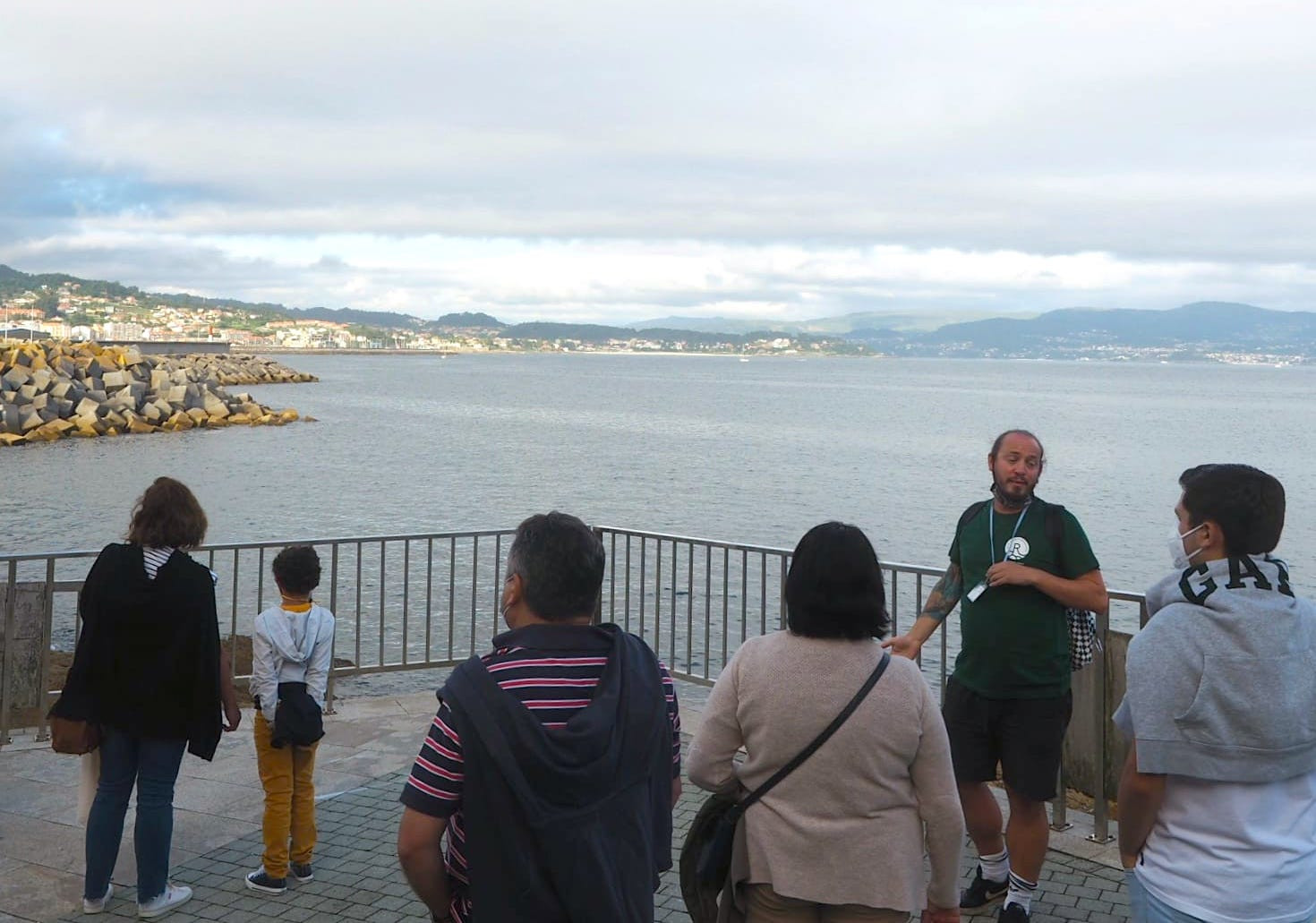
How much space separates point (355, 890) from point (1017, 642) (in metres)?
3.05

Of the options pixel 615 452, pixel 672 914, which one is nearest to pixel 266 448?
pixel 615 452

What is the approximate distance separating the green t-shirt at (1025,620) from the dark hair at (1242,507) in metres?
1.76

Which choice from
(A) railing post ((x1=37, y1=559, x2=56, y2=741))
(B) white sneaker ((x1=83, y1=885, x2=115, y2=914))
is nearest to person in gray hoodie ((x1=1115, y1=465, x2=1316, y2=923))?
(B) white sneaker ((x1=83, y1=885, x2=115, y2=914))

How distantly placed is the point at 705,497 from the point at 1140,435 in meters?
43.7

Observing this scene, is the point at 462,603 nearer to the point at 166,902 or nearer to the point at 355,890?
the point at 355,890

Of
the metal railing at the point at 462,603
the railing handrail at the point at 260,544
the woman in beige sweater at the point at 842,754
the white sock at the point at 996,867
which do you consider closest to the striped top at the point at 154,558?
the railing handrail at the point at 260,544

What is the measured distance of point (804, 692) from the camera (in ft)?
10.6

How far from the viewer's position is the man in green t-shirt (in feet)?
16.4

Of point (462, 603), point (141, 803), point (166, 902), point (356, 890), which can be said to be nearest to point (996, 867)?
point (356, 890)

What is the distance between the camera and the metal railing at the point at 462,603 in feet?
25.0

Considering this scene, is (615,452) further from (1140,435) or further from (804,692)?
(804,692)

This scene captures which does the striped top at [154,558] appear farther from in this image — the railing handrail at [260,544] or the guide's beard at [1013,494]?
the guide's beard at [1013,494]

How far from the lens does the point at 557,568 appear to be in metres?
3.05

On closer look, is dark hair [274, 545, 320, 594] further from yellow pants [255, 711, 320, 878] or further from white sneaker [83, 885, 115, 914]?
white sneaker [83, 885, 115, 914]
